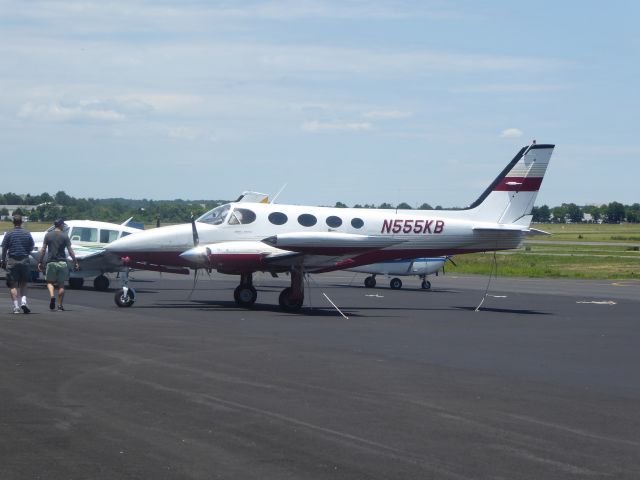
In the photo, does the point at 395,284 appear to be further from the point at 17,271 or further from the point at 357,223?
the point at 17,271

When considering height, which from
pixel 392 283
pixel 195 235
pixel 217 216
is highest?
pixel 217 216

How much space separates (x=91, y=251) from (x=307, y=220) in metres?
8.17

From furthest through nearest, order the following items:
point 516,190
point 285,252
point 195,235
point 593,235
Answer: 1. point 593,235
2. point 516,190
3. point 195,235
4. point 285,252

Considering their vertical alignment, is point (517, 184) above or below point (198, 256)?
above

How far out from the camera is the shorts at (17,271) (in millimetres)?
18922

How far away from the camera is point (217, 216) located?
23625 mm

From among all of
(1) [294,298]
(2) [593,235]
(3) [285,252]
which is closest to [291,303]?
(1) [294,298]

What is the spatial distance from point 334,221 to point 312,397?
14.0 meters

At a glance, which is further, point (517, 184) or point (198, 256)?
point (517, 184)

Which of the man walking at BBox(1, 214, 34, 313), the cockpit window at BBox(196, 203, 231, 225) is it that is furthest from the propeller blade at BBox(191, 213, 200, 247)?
the man walking at BBox(1, 214, 34, 313)

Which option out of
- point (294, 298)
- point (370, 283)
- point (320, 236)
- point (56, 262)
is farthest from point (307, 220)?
point (370, 283)

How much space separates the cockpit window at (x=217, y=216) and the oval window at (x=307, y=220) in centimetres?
177

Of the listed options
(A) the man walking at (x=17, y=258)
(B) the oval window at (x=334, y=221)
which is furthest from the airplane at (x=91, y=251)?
(A) the man walking at (x=17, y=258)

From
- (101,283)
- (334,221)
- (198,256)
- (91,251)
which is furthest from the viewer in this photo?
(91,251)
